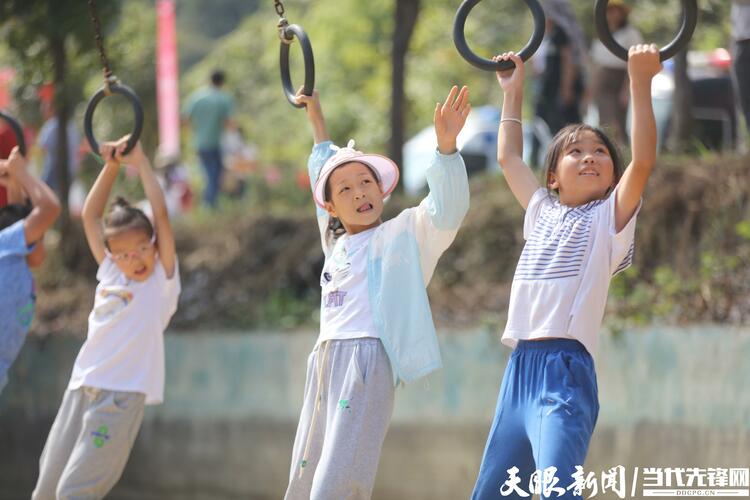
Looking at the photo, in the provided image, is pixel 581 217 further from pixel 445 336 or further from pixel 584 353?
pixel 445 336

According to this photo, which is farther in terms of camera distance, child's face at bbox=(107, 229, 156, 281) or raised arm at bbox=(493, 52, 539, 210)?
child's face at bbox=(107, 229, 156, 281)

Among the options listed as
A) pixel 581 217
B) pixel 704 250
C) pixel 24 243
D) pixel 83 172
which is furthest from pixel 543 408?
pixel 83 172

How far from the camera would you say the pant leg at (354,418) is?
15.0 ft

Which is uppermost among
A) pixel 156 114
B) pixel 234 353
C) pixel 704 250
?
pixel 156 114

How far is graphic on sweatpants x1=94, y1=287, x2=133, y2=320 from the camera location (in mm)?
5797

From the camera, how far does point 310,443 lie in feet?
15.8

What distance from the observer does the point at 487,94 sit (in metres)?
22.6

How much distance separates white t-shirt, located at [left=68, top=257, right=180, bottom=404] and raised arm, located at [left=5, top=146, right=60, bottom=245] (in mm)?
464

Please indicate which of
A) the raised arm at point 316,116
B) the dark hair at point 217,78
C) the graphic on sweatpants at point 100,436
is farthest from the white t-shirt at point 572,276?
the dark hair at point 217,78

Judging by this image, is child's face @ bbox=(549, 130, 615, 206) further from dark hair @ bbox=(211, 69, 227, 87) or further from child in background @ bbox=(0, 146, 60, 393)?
dark hair @ bbox=(211, 69, 227, 87)

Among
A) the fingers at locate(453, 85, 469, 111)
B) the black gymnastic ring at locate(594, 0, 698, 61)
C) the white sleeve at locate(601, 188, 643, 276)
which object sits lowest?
the white sleeve at locate(601, 188, 643, 276)

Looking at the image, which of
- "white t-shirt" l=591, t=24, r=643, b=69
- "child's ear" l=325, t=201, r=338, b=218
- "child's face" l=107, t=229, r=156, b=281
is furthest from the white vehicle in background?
"child's ear" l=325, t=201, r=338, b=218

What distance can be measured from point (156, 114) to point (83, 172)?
4631 mm

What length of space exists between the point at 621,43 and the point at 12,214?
190 inches
